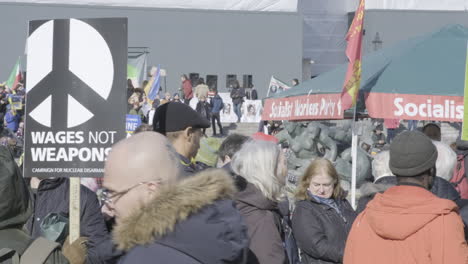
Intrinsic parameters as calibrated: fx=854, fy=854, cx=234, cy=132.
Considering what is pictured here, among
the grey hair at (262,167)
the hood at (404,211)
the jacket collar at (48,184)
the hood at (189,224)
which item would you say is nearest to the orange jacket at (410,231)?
the hood at (404,211)

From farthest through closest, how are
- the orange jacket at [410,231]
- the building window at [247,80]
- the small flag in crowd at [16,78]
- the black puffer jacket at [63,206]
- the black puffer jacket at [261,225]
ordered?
the building window at [247,80], the small flag in crowd at [16,78], the black puffer jacket at [63,206], the black puffer jacket at [261,225], the orange jacket at [410,231]

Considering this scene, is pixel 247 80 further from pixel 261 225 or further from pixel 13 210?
pixel 13 210

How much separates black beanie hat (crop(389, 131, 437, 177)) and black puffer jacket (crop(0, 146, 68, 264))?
155cm

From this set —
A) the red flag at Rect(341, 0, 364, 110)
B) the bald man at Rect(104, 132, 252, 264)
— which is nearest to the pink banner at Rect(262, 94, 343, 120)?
the red flag at Rect(341, 0, 364, 110)

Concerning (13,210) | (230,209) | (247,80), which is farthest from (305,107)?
(247,80)

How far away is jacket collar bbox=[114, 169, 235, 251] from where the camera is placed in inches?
96.7

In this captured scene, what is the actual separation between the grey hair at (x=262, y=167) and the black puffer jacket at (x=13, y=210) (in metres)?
1.61

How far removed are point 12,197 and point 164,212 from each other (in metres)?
0.83

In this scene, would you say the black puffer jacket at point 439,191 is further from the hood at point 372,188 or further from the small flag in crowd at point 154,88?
the small flag in crowd at point 154,88

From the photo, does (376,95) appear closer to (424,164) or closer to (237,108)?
(424,164)

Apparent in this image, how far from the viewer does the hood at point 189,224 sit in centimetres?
246

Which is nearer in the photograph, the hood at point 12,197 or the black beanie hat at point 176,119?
the hood at point 12,197

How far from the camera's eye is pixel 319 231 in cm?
540

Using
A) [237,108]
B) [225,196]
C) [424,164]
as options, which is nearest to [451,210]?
[424,164]
